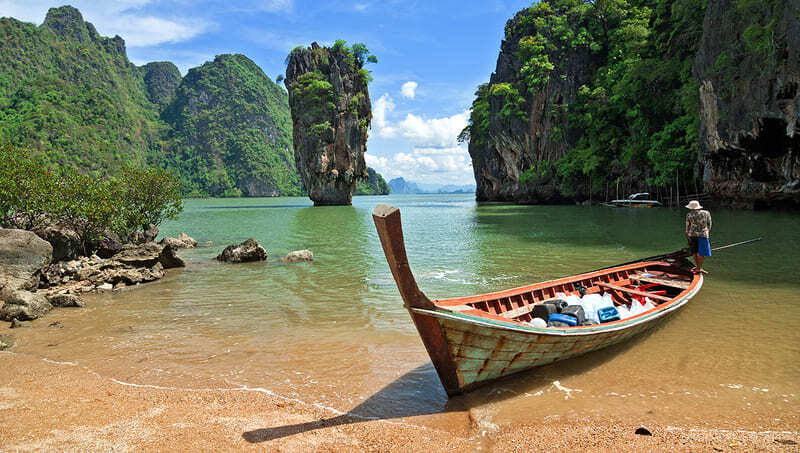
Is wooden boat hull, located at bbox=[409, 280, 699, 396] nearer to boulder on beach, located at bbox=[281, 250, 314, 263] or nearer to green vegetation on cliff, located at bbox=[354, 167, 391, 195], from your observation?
boulder on beach, located at bbox=[281, 250, 314, 263]

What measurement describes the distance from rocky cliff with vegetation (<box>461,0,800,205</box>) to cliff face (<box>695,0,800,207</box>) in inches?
2.7

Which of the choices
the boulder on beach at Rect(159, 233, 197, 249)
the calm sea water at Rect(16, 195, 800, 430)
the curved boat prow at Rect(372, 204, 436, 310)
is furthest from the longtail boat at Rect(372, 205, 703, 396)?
the boulder on beach at Rect(159, 233, 197, 249)

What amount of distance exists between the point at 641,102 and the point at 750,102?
12664mm

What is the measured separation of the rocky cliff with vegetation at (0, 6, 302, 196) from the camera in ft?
256

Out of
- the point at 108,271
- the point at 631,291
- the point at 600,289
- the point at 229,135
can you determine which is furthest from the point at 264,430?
the point at 229,135

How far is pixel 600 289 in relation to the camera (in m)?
7.59

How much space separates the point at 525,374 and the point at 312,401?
8.30ft

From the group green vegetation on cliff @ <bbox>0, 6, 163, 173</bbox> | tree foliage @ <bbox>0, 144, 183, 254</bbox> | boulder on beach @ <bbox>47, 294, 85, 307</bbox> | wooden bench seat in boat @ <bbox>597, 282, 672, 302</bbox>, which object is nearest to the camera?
wooden bench seat in boat @ <bbox>597, 282, 672, 302</bbox>

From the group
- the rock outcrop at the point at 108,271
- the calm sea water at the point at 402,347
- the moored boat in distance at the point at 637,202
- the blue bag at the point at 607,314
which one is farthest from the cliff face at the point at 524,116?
the blue bag at the point at 607,314

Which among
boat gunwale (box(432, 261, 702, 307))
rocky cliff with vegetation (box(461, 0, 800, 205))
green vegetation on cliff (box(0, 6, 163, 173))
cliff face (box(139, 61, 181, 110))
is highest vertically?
cliff face (box(139, 61, 181, 110))

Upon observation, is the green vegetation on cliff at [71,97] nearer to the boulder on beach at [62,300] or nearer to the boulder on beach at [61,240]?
the boulder on beach at [61,240]

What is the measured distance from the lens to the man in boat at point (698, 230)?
898 centimetres

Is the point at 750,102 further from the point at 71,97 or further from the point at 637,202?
the point at 71,97

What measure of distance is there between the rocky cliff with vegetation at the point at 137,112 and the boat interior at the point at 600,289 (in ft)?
278
